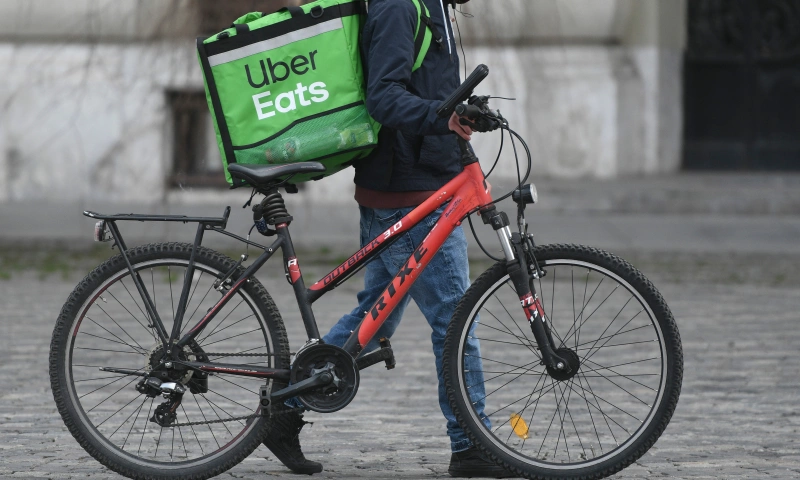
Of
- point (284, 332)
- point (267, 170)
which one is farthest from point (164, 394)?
point (267, 170)

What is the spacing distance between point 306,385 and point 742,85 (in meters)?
10.4

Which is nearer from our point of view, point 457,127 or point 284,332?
point 457,127

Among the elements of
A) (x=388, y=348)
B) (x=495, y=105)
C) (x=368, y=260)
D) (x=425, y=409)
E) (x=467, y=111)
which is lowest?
(x=495, y=105)

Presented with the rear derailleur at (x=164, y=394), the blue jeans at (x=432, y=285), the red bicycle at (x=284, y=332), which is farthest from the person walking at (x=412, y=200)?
the rear derailleur at (x=164, y=394)

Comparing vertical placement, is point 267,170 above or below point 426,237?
above

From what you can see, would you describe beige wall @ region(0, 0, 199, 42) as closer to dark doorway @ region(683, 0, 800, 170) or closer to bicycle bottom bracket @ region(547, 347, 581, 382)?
dark doorway @ region(683, 0, 800, 170)

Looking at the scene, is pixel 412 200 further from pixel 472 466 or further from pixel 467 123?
pixel 472 466

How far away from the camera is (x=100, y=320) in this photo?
4465 millimetres

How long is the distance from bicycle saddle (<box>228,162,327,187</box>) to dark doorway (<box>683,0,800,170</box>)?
32.8 ft

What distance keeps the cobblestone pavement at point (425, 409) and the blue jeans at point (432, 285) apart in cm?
42

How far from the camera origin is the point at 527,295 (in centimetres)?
407

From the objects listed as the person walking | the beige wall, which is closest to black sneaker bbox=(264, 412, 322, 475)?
the person walking

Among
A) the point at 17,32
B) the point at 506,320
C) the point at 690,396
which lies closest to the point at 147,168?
the point at 17,32

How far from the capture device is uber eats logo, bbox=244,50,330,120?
407 cm
